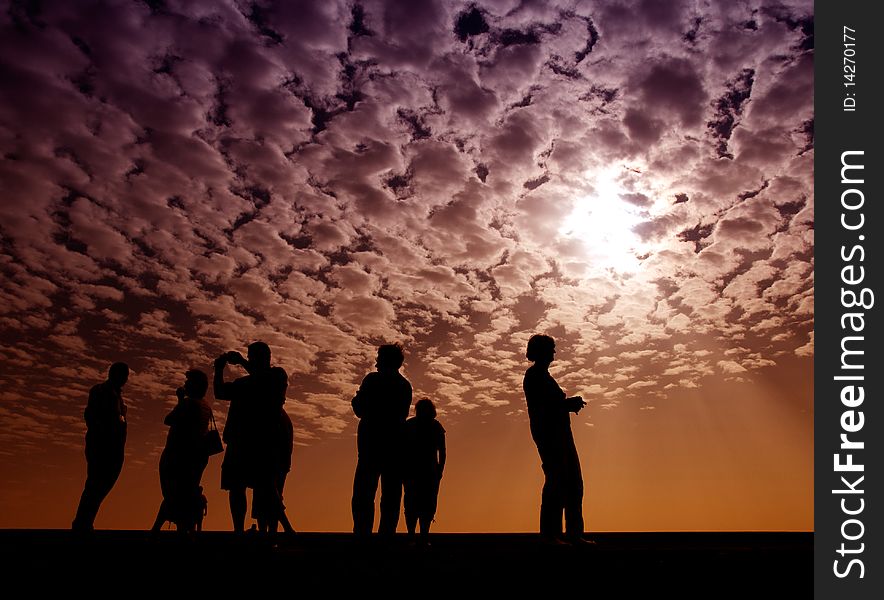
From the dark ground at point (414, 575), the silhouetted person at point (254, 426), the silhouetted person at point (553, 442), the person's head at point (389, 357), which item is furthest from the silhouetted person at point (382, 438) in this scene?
the dark ground at point (414, 575)

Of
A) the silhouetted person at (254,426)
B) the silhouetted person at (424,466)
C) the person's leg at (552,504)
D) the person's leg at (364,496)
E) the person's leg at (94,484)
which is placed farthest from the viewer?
the silhouetted person at (424,466)

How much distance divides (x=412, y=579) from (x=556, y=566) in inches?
37.0

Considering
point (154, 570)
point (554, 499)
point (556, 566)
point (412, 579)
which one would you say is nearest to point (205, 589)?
point (154, 570)

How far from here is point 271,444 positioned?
20.3 feet

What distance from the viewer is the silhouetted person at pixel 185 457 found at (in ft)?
24.0

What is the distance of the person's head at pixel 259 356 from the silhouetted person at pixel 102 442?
228 cm

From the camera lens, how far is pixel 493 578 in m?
3.40

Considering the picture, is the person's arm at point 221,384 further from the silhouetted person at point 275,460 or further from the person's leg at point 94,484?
the person's leg at point 94,484

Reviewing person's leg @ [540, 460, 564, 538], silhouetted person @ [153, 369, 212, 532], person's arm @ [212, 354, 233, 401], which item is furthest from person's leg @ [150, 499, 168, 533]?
person's leg @ [540, 460, 564, 538]

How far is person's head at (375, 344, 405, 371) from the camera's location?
19.0 ft

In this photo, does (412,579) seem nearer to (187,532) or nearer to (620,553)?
(620,553)

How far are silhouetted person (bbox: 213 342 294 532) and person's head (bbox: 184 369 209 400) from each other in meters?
1.46

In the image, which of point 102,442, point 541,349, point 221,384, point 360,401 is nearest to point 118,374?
point 102,442

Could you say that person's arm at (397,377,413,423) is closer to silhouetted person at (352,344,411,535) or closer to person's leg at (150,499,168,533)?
silhouetted person at (352,344,411,535)
